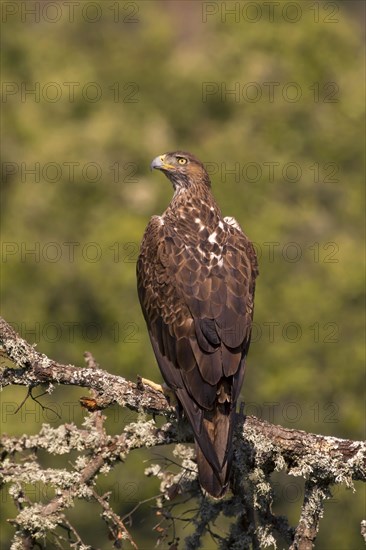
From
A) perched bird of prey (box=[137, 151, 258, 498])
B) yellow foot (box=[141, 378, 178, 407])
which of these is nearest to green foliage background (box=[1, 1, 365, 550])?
perched bird of prey (box=[137, 151, 258, 498])

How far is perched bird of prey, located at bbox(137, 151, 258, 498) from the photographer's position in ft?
20.9

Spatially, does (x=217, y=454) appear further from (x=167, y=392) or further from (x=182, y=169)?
(x=182, y=169)

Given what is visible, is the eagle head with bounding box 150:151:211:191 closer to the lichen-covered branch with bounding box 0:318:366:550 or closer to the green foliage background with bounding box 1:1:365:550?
the lichen-covered branch with bounding box 0:318:366:550

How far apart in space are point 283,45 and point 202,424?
15967 mm

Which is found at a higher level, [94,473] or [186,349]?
[186,349]

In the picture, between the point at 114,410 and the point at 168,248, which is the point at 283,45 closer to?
the point at 114,410

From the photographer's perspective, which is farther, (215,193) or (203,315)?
(215,193)

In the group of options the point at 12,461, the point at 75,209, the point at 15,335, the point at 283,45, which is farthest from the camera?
the point at 283,45

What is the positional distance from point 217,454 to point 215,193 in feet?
38.2

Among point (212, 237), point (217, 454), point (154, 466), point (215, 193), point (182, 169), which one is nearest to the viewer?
point (217, 454)

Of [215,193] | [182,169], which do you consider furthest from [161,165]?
[215,193]

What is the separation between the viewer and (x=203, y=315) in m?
6.83

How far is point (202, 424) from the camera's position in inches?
252

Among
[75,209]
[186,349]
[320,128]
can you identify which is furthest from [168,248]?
[320,128]
